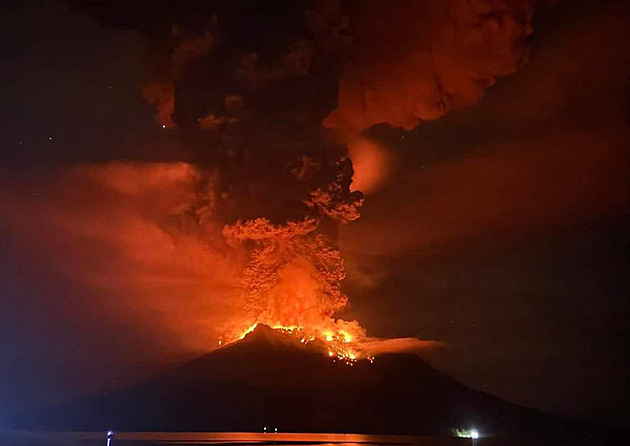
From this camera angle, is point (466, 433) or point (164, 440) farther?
point (466, 433)

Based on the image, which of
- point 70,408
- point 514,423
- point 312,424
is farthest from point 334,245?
point 514,423

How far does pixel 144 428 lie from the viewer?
2786 centimetres

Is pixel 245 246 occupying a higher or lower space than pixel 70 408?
higher

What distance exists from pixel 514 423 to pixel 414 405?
18.8 ft

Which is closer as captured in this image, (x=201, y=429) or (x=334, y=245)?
(x=334, y=245)

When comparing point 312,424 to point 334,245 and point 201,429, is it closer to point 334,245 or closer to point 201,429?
point 201,429

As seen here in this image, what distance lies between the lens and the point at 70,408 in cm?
3023

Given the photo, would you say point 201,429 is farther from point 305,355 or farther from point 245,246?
point 245,246

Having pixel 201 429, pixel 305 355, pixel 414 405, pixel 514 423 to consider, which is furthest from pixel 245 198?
pixel 514 423

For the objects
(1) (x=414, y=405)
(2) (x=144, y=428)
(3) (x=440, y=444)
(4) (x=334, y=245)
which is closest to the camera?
(4) (x=334, y=245)

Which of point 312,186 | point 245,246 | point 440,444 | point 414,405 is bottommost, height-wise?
point 440,444

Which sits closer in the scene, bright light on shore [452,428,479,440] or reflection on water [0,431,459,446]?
reflection on water [0,431,459,446]

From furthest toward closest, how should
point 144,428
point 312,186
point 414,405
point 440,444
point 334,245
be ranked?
point 414,405
point 144,428
point 440,444
point 334,245
point 312,186

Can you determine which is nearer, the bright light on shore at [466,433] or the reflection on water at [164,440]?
the reflection on water at [164,440]
